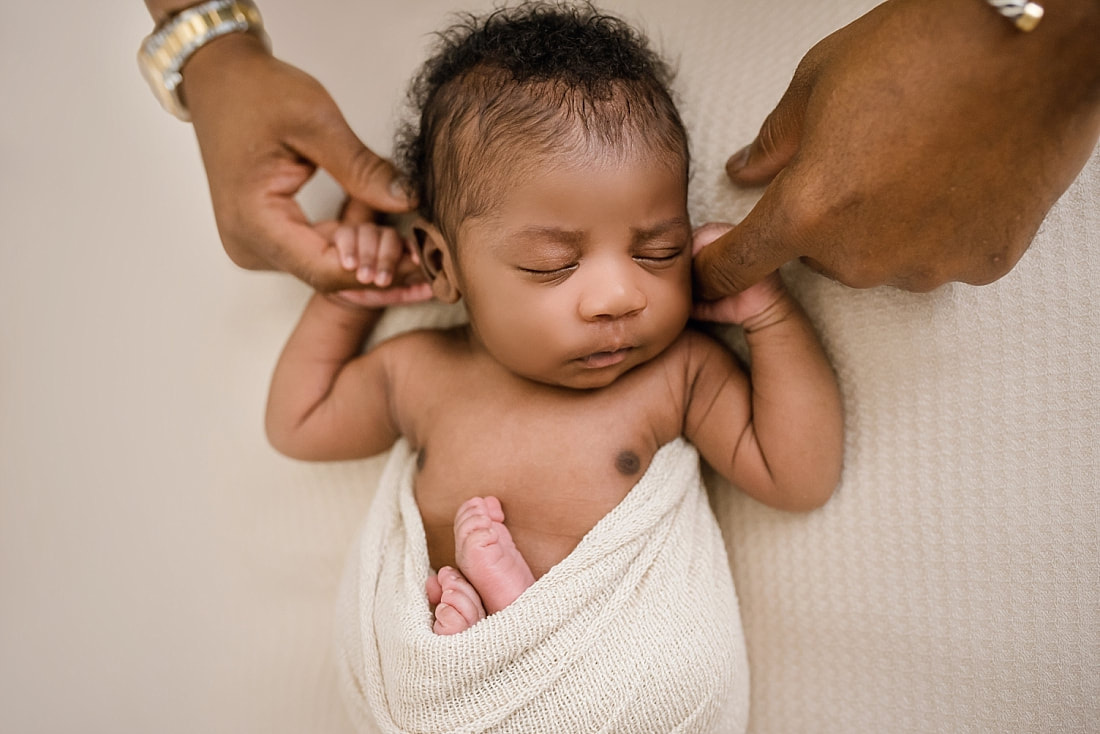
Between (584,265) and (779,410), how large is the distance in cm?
29

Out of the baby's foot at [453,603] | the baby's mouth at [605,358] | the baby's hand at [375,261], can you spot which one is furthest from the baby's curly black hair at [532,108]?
the baby's foot at [453,603]

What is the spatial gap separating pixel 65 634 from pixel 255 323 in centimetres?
63

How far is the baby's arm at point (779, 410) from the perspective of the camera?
881 millimetres

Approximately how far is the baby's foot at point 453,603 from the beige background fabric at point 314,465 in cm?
33

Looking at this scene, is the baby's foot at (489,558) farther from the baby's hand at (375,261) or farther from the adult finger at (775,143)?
the adult finger at (775,143)

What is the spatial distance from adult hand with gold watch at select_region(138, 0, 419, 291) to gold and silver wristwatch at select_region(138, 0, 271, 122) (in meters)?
0.01

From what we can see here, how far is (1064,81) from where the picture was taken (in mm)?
538

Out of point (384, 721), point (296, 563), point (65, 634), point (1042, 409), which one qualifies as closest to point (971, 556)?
point (1042, 409)

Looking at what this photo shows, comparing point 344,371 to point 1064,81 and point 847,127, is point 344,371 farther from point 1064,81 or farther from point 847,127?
point 1064,81

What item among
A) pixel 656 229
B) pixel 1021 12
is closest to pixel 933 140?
pixel 1021 12

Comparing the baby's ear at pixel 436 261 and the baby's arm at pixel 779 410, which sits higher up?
the baby's ear at pixel 436 261

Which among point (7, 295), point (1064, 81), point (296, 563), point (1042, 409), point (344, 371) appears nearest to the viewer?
point (1064, 81)

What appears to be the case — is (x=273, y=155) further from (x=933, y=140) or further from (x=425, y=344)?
(x=933, y=140)

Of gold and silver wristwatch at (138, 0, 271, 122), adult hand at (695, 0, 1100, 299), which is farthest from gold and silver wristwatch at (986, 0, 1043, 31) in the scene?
gold and silver wristwatch at (138, 0, 271, 122)
